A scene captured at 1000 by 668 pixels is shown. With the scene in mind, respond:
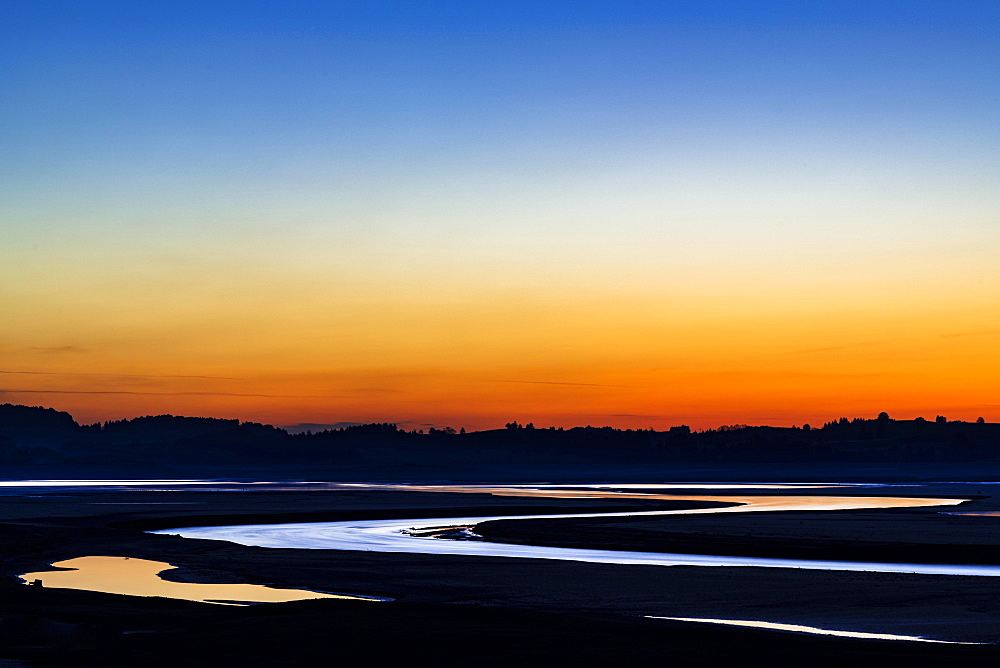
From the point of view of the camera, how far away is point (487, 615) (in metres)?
18.4

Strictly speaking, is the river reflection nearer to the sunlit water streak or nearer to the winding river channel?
the sunlit water streak

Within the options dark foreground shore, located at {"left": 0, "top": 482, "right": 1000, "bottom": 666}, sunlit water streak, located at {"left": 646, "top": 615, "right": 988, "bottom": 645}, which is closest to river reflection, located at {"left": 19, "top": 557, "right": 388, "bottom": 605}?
dark foreground shore, located at {"left": 0, "top": 482, "right": 1000, "bottom": 666}

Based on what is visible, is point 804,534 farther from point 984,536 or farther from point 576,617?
point 576,617

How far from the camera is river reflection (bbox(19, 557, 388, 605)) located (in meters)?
21.9

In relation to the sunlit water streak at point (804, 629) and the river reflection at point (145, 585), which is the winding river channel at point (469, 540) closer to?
the river reflection at point (145, 585)

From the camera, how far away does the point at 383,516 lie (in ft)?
180

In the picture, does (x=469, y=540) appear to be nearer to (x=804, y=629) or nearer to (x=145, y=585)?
(x=145, y=585)

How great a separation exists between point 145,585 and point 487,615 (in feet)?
32.0

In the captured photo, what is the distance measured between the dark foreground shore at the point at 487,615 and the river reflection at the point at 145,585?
2.40 ft

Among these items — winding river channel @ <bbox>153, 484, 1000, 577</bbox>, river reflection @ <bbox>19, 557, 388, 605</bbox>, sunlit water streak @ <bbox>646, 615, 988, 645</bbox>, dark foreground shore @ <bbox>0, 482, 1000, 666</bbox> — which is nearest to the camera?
dark foreground shore @ <bbox>0, 482, 1000, 666</bbox>

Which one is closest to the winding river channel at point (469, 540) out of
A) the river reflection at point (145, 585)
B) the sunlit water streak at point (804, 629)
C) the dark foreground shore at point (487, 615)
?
the dark foreground shore at point (487, 615)

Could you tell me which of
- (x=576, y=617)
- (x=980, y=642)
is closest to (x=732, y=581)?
(x=576, y=617)

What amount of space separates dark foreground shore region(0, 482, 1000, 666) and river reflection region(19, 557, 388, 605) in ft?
2.40

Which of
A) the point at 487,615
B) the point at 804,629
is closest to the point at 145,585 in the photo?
the point at 487,615
